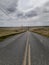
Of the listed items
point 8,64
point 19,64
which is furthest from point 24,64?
point 8,64

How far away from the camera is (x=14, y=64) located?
8625 millimetres

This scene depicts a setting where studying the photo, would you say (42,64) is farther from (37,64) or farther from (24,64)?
(24,64)

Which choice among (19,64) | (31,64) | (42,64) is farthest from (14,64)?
(42,64)

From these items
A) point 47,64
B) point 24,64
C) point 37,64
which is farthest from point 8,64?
point 47,64

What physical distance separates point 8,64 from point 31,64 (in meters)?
1.34

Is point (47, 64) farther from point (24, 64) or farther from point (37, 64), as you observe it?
point (24, 64)

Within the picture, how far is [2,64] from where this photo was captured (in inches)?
342

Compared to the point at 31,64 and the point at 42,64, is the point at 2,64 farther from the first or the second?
the point at 42,64

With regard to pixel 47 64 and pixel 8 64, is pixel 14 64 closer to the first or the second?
pixel 8 64

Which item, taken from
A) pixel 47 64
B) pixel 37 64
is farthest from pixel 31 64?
pixel 47 64

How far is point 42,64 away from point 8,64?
200 cm

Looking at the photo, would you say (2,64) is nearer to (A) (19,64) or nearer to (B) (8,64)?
(B) (8,64)

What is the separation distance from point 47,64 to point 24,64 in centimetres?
140

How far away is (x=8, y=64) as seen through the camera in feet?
28.4
